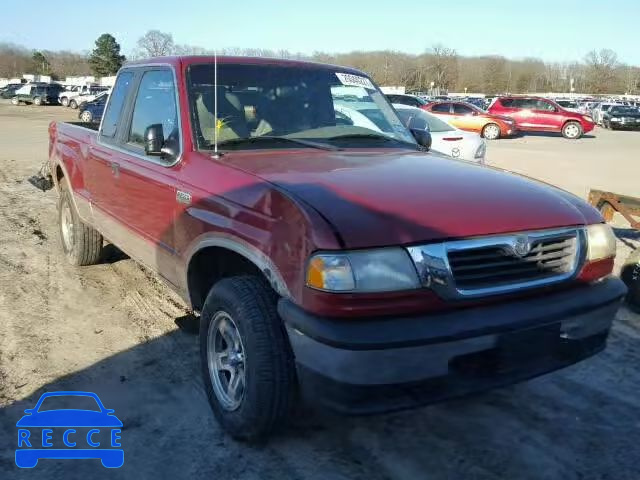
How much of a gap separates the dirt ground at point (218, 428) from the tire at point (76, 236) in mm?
454

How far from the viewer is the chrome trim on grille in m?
2.55

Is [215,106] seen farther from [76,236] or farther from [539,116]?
[539,116]

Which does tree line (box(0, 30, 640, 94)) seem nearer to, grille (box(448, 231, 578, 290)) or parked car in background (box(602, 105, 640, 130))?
parked car in background (box(602, 105, 640, 130))

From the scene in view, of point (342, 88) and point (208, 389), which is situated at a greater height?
point (342, 88)

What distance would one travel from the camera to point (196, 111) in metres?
3.70

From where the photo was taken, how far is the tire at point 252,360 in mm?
2779

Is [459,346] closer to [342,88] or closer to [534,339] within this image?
[534,339]

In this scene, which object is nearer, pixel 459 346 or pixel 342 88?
pixel 459 346

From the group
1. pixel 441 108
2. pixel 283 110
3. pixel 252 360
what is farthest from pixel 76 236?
pixel 441 108

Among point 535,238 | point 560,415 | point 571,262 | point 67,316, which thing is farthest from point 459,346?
point 67,316

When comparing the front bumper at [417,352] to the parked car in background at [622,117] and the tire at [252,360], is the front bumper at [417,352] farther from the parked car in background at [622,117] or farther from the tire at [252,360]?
the parked car in background at [622,117]

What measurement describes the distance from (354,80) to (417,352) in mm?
2668

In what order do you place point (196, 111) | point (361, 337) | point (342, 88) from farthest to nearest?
point (342, 88) → point (196, 111) → point (361, 337)

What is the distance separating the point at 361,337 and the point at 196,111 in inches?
76.7
